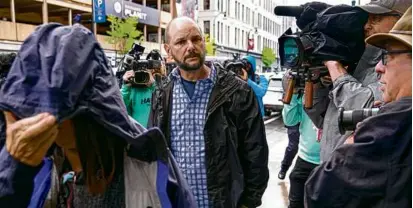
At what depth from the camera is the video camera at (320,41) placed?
2.63m

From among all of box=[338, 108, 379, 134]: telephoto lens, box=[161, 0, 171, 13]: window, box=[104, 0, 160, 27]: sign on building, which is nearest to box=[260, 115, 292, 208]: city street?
box=[338, 108, 379, 134]: telephoto lens

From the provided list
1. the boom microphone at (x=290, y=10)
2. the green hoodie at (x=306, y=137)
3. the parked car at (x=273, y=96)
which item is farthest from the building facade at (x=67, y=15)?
the boom microphone at (x=290, y=10)

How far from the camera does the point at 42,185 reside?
145 cm

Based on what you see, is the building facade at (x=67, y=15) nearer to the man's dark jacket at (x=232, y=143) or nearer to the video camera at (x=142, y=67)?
the video camera at (x=142, y=67)

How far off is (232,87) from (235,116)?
202mm

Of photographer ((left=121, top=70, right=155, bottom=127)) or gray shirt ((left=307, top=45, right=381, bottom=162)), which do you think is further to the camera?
photographer ((left=121, top=70, right=155, bottom=127))

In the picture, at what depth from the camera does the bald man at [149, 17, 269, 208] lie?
2.80 meters

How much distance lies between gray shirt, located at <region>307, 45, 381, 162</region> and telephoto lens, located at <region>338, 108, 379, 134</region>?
0.12m

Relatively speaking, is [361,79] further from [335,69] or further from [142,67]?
[142,67]

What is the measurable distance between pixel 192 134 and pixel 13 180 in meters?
1.72

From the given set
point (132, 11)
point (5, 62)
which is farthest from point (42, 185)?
point (132, 11)

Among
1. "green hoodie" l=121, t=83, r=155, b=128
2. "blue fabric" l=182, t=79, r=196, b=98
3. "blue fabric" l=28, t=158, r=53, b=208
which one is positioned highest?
"blue fabric" l=182, t=79, r=196, b=98

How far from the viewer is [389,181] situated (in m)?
1.38

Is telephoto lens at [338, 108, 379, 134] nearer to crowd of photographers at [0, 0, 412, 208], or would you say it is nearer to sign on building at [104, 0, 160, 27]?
crowd of photographers at [0, 0, 412, 208]
